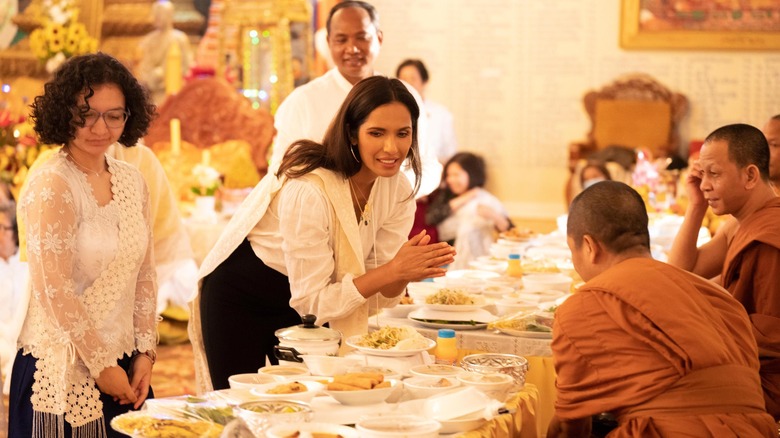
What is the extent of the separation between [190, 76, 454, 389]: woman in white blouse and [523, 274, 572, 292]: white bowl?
91 centimetres

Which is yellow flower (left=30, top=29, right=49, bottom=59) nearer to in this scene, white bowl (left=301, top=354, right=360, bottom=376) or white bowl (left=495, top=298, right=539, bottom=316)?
white bowl (left=495, top=298, right=539, bottom=316)

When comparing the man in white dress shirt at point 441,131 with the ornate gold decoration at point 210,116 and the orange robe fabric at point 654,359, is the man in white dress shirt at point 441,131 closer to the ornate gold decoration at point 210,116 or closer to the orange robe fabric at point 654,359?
the ornate gold decoration at point 210,116

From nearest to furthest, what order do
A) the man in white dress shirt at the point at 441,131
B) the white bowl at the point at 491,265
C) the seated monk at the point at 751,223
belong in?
the seated monk at the point at 751,223 → the white bowl at the point at 491,265 → the man in white dress shirt at the point at 441,131

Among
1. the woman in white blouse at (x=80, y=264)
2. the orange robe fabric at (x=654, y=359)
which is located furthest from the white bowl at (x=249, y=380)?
the orange robe fabric at (x=654, y=359)

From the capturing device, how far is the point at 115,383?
2709 mm

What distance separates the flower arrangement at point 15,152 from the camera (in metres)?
6.54

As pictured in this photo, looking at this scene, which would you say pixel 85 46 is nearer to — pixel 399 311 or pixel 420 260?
pixel 399 311

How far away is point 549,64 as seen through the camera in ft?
31.9

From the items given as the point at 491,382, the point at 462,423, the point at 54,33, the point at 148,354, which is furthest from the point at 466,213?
the point at 462,423

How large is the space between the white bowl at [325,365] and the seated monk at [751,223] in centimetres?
132

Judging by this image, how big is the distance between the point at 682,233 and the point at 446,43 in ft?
20.7

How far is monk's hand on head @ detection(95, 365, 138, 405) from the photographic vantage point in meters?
2.70

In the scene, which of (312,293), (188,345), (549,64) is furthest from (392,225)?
(549,64)

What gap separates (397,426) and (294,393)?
297 millimetres
